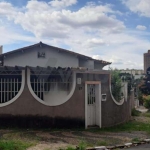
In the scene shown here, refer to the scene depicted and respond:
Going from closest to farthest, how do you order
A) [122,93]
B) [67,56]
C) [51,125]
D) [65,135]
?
[65,135] → [51,125] → [122,93] → [67,56]

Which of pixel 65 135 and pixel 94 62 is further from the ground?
pixel 94 62

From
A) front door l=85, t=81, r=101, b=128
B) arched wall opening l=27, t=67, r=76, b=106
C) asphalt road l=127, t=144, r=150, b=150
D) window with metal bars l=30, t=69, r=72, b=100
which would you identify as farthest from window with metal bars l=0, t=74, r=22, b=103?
asphalt road l=127, t=144, r=150, b=150

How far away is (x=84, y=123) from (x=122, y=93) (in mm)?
4943

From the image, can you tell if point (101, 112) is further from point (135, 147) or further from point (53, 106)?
point (135, 147)

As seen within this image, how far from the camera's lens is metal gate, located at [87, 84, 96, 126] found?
14297 mm

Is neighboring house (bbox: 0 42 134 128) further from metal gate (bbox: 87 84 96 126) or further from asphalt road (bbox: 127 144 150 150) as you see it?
asphalt road (bbox: 127 144 150 150)

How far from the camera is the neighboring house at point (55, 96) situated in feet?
43.2

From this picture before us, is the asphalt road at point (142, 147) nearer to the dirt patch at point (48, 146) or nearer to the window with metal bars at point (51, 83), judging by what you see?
the dirt patch at point (48, 146)

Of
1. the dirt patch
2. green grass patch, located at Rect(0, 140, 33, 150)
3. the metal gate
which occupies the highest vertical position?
the metal gate

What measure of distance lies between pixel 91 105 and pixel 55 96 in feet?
6.47

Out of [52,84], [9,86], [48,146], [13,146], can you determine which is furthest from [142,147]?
[9,86]

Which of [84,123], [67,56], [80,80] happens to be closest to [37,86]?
[80,80]

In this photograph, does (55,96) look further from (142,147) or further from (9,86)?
(142,147)

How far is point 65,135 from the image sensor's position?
1198 cm
